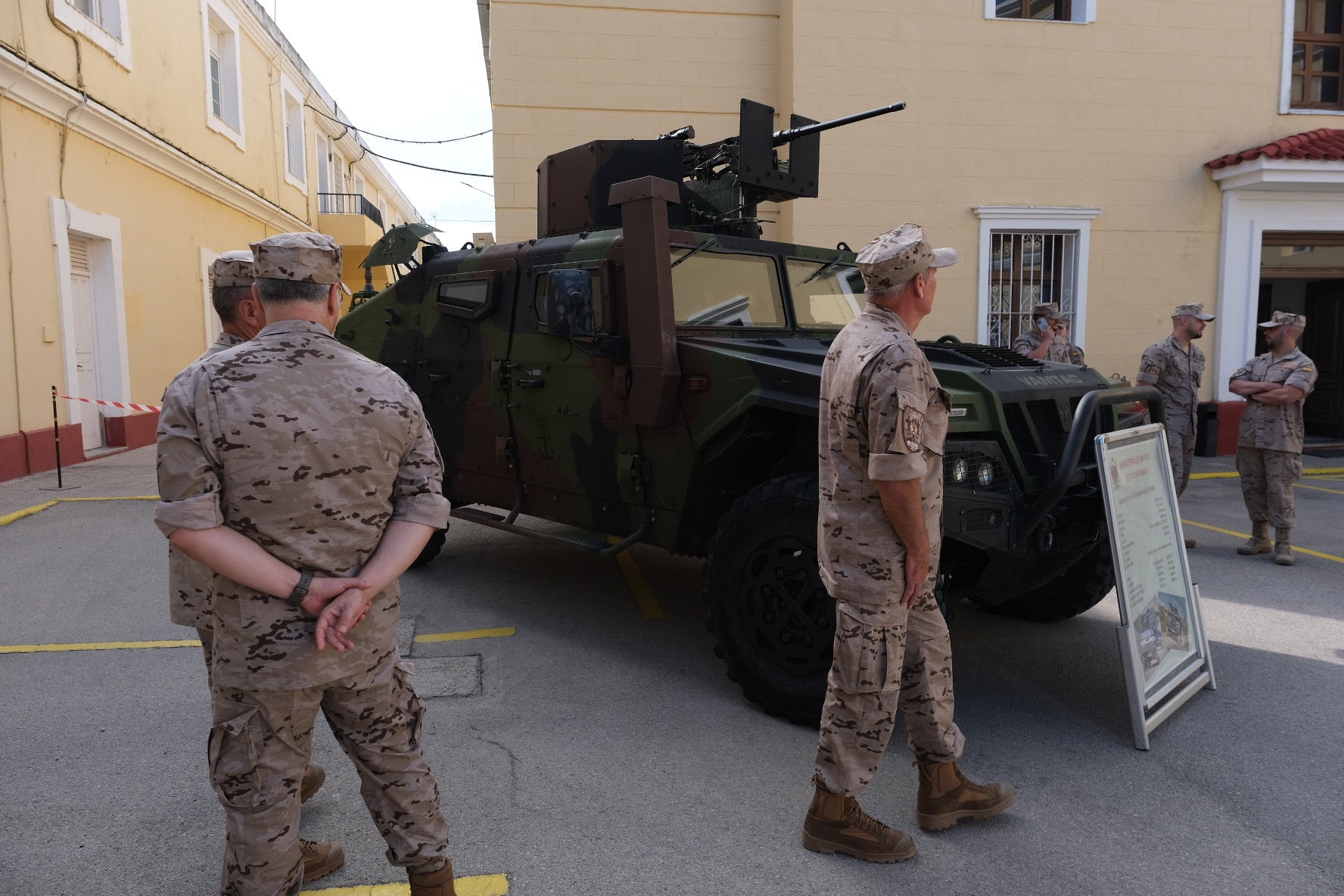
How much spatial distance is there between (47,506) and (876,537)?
24.2 ft

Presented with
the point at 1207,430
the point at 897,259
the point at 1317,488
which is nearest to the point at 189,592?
the point at 897,259

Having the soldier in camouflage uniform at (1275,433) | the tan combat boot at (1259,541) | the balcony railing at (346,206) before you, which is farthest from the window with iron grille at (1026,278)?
the balcony railing at (346,206)

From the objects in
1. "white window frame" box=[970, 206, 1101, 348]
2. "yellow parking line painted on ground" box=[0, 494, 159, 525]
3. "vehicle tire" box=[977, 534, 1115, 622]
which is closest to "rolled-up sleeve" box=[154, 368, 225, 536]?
"vehicle tire" box=[977, 534, 1115, 622]

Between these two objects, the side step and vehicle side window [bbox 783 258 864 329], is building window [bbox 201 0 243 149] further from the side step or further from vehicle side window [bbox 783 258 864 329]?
vehicle side window [bbox 783 258 864 329]

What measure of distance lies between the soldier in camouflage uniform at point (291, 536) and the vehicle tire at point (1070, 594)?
3.18m

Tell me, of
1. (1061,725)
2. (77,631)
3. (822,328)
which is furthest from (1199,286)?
(77,631)

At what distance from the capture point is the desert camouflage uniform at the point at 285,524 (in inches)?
74.4

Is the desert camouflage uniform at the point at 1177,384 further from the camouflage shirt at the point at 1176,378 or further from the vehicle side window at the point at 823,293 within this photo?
the vehicle side window at the point at 823,293

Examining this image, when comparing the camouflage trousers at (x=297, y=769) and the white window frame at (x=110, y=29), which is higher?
the white window frame at (x=110, y=29)

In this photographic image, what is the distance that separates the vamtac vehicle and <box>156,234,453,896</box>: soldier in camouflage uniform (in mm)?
1753

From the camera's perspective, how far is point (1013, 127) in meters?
10.3

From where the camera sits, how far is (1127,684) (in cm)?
337

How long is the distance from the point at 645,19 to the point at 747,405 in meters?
7.73

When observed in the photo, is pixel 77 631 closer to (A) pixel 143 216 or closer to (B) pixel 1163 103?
(A) pixel 143 216
